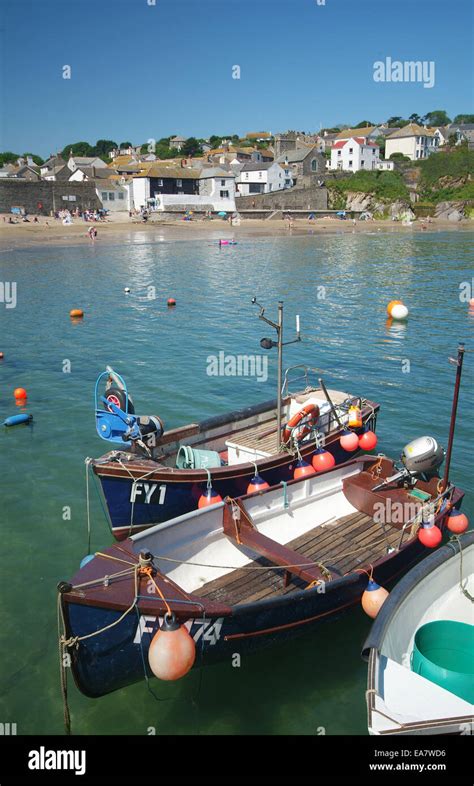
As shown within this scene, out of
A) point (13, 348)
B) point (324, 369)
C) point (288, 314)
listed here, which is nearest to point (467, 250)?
point (288, 314)

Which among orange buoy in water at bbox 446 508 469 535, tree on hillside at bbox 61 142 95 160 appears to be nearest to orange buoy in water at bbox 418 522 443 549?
orange buoy in water at bbox 446 508 469 535

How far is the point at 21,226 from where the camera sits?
239ft

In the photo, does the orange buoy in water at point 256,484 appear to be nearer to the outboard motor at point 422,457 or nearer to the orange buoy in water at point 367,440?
the outboard motor at point 422,457

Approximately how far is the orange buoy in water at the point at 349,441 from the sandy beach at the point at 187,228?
184 ft

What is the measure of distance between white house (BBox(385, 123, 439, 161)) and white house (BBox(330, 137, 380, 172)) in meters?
13.7

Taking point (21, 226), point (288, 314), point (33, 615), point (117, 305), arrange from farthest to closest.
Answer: point (21, 226), point (117, 305), point (288, 314), point (33, 615)

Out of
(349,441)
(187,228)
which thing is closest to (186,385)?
(349,441)

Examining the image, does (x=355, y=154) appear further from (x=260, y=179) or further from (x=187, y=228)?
(x=187, y=228)

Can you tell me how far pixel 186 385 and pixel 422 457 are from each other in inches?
448

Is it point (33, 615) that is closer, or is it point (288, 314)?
point (33, 615)

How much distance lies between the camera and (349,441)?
553 inches

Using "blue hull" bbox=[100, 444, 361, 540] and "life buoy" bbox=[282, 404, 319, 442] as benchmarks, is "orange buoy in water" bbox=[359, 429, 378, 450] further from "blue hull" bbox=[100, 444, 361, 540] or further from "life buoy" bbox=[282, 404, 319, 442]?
"blue hull" bbox=[100, 444, 361, 540]
